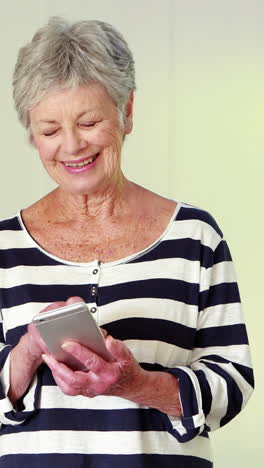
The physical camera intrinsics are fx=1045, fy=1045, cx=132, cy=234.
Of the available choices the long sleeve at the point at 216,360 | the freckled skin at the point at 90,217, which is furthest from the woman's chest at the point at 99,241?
the long sleeve at the point at 216,360

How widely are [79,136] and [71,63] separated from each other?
0.11 meters

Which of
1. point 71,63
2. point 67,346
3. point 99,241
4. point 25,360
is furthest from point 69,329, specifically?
point 71,63

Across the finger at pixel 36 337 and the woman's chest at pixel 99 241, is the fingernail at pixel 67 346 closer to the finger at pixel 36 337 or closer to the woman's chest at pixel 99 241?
the finger at pixel 36 337

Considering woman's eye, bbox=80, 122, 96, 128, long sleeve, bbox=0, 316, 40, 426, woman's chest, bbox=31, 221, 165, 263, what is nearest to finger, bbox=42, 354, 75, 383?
long sleeve, bbox=0, 316, 40, 426

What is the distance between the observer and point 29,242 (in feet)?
5.69

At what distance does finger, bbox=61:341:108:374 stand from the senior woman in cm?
8

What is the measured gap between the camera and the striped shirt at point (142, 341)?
1.60 metres

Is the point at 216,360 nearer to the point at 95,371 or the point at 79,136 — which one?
the point at 95,371

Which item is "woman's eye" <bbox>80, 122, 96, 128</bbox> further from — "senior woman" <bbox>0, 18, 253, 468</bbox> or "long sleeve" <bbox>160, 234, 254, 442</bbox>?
"long sleeve" <bbox>160, 234, 254, 442</bbox>

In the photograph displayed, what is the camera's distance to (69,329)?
4.69ft

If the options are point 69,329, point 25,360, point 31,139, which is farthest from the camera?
point 31,139

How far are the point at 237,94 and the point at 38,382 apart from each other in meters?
3.13

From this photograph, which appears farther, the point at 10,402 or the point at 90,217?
the point at 90,217

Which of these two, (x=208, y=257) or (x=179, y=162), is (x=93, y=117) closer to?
(x=208, y=257)
